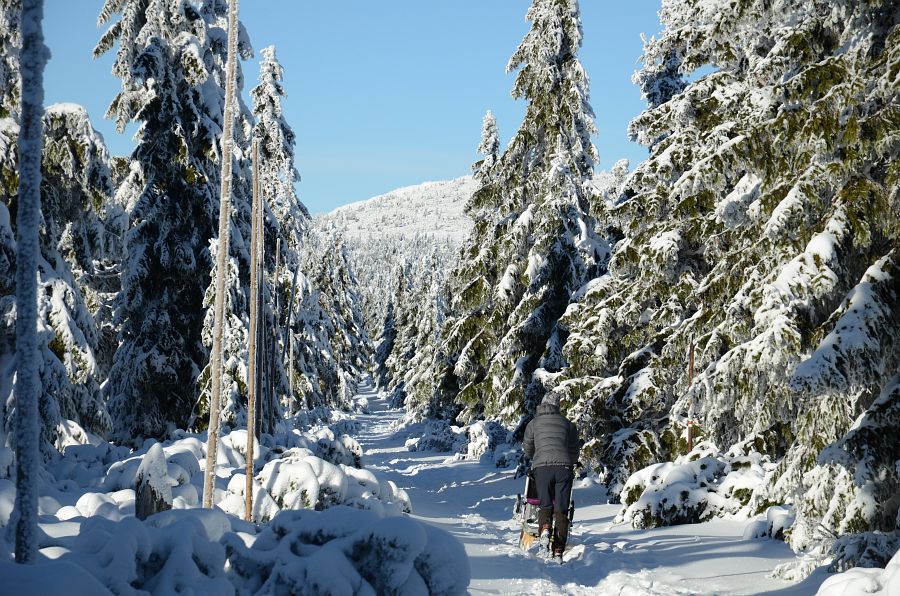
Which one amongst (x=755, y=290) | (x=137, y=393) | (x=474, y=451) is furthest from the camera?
(x=474, y=451)

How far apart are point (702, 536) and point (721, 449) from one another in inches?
103

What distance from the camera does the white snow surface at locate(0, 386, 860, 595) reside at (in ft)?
13.5

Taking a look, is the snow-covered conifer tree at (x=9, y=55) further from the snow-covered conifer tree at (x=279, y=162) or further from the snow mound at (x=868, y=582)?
the snow-covered conifer tree at (x=279, y=162)

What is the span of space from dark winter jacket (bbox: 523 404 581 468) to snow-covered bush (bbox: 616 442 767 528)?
2638mm

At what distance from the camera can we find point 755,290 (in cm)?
842

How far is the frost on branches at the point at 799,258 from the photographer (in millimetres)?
6770

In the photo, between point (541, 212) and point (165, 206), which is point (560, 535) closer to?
point (541, 212)

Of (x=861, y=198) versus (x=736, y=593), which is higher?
(x=861, y=198)

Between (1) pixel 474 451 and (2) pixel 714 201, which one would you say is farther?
(1) pixel 474 451

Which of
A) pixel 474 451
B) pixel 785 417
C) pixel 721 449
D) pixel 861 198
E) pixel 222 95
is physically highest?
pixel 222 95

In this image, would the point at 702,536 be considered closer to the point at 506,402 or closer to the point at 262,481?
the point at 262,481

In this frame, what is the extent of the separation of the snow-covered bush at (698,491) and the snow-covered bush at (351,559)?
7454 mm

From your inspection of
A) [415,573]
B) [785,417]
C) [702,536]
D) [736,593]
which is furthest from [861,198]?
[415,573]

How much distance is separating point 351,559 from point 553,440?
17.3ft
